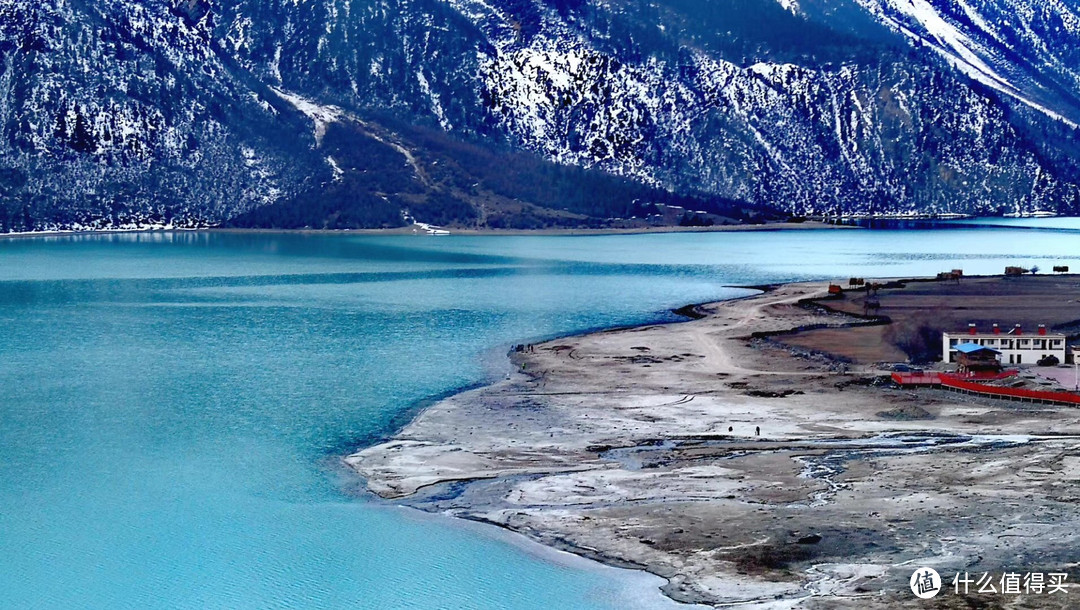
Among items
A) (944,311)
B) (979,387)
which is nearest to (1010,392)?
(979,387)

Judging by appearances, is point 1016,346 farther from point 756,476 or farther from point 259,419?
point 259,419

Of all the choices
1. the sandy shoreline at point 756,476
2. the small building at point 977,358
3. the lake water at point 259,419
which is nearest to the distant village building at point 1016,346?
the small building at point 977,358

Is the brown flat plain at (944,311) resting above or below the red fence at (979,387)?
above

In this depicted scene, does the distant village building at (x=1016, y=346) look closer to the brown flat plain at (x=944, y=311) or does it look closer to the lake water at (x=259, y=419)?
the brown flat plain at (x=944, y=311)

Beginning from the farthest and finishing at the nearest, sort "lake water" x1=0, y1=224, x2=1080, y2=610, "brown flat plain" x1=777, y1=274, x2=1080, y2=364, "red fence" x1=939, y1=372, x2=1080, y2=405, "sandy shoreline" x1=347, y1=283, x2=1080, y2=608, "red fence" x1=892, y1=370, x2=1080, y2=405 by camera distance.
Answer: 1. "brown flat plain" x1=777, y1=274, x2=1080, y2=364
2. "red fence" x1=892, y1=370, x2=1080, y2=405
3. "red fence" x1=939, y1=372, x2=1080, y2=405
4. "lake water" x1=0, y1=224, x2=1080, y2=610
5. "sandy shoreline" x1=347, y1=283, x2=1080, y2=608

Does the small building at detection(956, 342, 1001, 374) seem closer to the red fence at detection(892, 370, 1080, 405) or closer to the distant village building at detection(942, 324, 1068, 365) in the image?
the red fence at detection(892, 370, 1080, 405)

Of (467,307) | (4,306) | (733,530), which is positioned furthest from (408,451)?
(4,306)

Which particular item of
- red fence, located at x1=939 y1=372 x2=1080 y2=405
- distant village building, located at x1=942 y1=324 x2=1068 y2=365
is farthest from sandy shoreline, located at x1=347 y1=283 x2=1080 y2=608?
distant village building, located at x1=942 y1=324 x2=1068 y2=365
